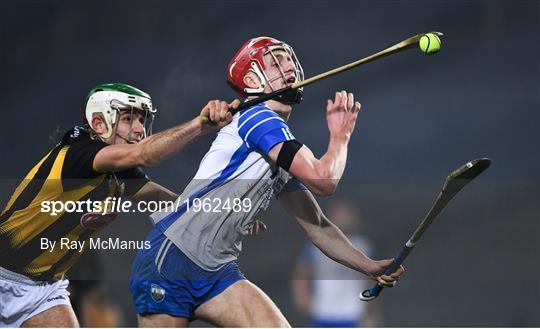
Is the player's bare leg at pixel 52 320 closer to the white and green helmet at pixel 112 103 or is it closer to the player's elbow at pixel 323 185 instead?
the white and green helmet at pixel 112 103

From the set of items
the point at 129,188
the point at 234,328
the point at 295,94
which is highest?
the point at 295,94

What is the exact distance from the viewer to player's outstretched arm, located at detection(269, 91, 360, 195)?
4.61 metres

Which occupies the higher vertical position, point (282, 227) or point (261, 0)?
point (261, 0)

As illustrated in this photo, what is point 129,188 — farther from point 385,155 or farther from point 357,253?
point 385,155

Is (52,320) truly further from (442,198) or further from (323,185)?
(442,198)

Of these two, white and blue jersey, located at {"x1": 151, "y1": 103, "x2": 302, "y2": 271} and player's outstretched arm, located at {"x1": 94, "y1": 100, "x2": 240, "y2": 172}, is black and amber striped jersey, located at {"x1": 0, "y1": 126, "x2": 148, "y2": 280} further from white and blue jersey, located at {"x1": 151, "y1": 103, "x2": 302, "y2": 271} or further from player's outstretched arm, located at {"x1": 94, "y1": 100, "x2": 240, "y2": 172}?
white and blue jersey, located at {"x1": 151, "y1": 103, "x2": 302, "y2": 271}

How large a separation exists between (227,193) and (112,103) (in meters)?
0.81

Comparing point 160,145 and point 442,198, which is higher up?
point 160,145

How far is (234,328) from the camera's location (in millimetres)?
4695

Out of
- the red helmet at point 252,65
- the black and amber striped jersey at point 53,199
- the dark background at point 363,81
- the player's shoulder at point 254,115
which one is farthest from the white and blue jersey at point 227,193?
the dark background at point 363,81

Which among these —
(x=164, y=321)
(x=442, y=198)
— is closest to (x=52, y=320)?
(x=164, y=321)

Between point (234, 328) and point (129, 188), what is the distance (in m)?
0.96

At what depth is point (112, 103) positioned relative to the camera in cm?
521

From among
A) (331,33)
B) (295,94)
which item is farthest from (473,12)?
(295,94)
